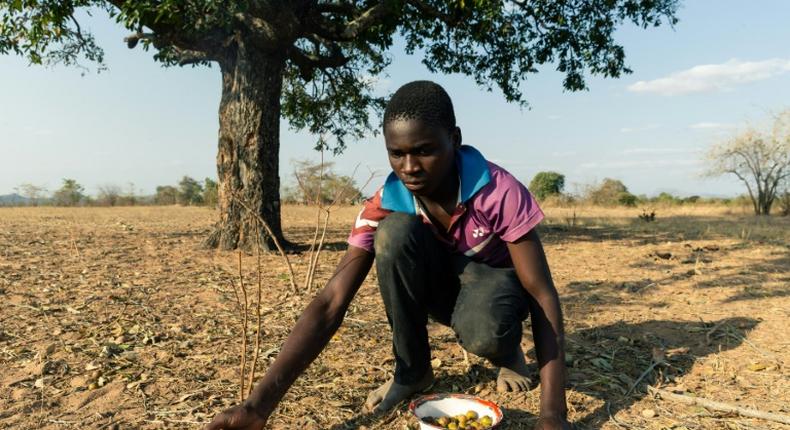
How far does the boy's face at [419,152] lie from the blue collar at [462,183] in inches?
4.0

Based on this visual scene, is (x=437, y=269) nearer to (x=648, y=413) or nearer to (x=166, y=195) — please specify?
(x=648, y=413)

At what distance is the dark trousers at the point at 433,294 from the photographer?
2004 millimetres

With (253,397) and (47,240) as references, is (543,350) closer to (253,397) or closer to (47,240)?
(253,397)

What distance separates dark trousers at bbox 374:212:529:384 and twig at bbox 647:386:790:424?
65 centimetres

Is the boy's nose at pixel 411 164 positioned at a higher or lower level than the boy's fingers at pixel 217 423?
higher

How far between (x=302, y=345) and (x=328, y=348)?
0.93 metres

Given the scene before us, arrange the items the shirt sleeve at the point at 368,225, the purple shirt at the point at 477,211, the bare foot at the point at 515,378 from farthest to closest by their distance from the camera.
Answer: the bare foot at the point at 515,378 < the shirt sleeve at the point at 368,225 < the purple shirt at the point at 477,211

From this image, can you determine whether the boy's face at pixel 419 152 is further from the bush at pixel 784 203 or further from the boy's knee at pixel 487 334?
the bush at pixel 784 203

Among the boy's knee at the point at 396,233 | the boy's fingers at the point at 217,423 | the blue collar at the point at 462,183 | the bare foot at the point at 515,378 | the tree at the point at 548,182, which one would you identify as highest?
the tree at the point at 548,182

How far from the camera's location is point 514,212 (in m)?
1.89

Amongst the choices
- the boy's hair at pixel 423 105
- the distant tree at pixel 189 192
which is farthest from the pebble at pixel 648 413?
the distant tree at pixel 189 192

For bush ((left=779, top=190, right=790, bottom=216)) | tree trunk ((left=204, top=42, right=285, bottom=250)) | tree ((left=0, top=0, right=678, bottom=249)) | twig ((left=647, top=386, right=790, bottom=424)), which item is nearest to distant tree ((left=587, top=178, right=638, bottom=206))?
bush ((left=779, top=190, right=790, bottom=216))

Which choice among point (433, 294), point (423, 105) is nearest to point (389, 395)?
point (433, 294)

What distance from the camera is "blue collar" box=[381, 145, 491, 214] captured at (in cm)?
200
